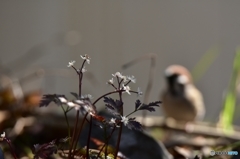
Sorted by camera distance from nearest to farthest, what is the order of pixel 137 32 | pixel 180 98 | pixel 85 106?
pixel 85 106 → pixel 180 98 → pixel 137 32

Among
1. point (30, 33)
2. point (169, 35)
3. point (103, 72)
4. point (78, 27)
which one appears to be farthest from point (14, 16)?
point (169, 35)

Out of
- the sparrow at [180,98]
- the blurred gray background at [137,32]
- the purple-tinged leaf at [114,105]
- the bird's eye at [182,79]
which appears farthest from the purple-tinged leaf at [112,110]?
the blurred gray background at [137,32]

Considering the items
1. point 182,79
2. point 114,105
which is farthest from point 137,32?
point 114,105

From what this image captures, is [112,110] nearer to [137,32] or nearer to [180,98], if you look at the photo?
[180,98]

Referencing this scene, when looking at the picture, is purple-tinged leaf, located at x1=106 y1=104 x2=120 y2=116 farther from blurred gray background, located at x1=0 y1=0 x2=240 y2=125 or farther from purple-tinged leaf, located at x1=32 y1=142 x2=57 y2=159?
blurred gray background, located at x1=0 y1=0 x2=240 y2=125

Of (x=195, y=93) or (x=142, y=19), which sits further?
(x=142, y=19)

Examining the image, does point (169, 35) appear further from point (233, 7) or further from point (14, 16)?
point (14, 16)
